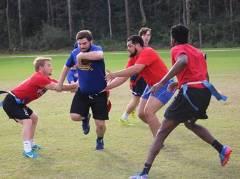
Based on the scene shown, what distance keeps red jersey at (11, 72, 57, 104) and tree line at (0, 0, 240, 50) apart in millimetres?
46412

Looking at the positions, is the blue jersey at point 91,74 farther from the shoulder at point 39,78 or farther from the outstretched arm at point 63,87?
the shoulder at point 39,78

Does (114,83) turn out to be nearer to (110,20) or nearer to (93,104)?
(93,104)

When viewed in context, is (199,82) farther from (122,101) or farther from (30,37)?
(30,37)

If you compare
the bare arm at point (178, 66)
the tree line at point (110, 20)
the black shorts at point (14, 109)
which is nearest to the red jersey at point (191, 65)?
the bare arm at point (178, 66)

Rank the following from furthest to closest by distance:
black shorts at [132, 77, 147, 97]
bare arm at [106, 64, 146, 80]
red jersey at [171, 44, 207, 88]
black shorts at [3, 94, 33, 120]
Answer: black shorts at [132, 77, 147, 97]
black shorts at [3, 94, 33, 120]
bare arm at [106, 64, 146, 80]
red jersey at [171, 44, 207, 88]

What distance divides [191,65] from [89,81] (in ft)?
7.34

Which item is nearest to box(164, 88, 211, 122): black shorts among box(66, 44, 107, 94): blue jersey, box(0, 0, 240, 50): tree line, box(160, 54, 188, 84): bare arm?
box(160, 54, 188, 84): bare arm

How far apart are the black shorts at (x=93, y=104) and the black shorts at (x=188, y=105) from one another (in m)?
2.03

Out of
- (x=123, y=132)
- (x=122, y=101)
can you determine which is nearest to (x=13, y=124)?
(x=123, y=132)

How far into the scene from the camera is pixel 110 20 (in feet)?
218

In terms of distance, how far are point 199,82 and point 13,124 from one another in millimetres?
6065

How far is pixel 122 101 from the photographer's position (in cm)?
1562

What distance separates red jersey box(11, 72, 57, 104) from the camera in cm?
874

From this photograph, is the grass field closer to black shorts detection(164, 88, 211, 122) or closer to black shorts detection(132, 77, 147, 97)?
black shorts detection(132, 77, 147, 97)
